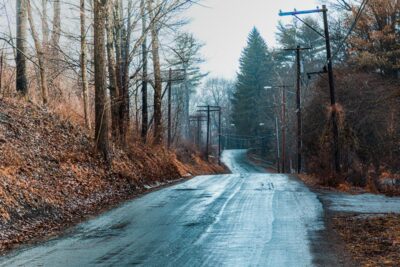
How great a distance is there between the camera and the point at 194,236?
31.8ft

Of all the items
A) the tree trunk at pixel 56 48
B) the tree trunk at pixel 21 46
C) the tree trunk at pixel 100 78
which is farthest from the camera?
the tree trunk at pixel 56 48

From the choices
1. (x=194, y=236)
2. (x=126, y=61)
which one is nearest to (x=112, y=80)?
(x=126, y=61)

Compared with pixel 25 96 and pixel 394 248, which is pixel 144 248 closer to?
pixel 394 248

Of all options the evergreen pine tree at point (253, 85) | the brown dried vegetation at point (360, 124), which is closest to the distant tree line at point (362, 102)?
the brown dried vegetation at point (360, 124)

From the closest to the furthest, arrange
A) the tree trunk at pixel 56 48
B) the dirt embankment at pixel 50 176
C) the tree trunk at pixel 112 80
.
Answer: the dirt embankment at pixel 50 176 → the tree trunk at pixel 112 80 → the tree trunk at pixel 56 48

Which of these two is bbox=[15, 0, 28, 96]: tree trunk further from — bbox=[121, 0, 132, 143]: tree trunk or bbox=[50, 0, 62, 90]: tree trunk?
bbox=[121, 0, 132, 143]: tree trunk

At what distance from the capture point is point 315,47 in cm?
7150

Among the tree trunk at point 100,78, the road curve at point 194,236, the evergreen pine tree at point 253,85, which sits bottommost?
the road curve at point 194,236

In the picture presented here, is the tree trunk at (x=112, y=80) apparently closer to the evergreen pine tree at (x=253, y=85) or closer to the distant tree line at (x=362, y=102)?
the distant tree line at (x=362, y=102)

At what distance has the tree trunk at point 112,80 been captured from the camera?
67.9 feet

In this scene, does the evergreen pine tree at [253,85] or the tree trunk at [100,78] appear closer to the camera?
the tree trunk at [100,78]

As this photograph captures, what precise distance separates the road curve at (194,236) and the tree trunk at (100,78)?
3318mm

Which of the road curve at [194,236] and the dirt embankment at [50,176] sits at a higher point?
the dirt embankment at [50,176]

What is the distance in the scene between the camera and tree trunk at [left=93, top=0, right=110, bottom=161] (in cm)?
1766
